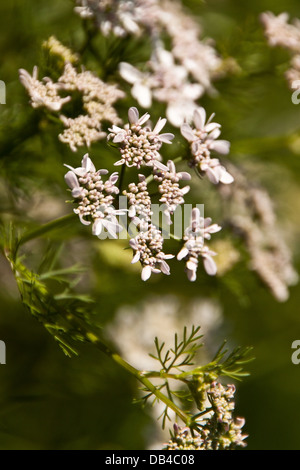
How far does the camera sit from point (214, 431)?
3.10 feet

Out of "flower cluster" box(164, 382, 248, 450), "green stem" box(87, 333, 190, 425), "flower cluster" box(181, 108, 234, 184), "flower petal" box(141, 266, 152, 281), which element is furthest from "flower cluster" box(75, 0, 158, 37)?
"flower cluster" box(164, 382, 248, 450)

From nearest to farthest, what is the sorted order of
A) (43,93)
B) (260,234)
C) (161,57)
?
1. (43,93)
2. (161,57)
3. (260,234)

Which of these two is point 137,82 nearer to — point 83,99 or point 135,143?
point 83,99

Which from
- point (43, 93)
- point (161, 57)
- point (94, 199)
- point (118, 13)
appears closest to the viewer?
point (94, 199)

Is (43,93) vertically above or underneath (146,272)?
above

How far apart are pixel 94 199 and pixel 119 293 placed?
757 mm

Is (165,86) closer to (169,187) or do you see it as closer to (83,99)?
(83,99)

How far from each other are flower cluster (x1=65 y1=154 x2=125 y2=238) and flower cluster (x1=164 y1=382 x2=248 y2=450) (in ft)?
1.21

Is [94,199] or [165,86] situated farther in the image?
[165,86]

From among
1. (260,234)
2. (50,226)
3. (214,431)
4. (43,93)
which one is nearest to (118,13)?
(43,93)

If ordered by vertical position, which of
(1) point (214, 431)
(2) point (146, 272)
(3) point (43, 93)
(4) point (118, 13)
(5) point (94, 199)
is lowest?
(1) point (214, 431)

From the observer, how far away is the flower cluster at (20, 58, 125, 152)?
3.29 feet

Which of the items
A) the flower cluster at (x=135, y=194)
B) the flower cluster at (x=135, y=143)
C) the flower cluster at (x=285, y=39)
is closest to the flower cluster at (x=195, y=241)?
the flower cluster at (x=135, y=194)

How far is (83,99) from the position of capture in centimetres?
105
